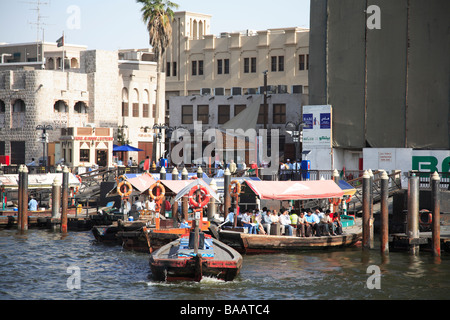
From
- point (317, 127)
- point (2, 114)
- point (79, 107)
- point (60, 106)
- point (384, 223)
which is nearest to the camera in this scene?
point (384, 223)

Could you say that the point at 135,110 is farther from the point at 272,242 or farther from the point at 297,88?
the point at 272,242

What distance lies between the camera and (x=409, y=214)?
33.7 meters

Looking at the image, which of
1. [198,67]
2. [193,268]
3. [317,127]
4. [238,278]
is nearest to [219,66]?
[198,67]

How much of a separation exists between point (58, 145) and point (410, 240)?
41011mm

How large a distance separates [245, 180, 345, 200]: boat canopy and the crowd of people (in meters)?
0.92

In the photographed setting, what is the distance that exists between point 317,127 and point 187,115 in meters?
20.0

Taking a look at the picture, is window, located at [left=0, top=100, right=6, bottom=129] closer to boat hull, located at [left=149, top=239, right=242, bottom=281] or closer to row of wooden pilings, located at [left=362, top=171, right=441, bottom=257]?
row of wooden pilings, located at [left=362, top=171, right=441, bottom=257]

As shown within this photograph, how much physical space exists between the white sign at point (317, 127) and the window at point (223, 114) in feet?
51.7

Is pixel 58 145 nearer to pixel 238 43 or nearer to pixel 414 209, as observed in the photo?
pixel 238 43

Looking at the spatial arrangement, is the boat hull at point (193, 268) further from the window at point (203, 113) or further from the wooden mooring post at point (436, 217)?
the window at point (203, 113)

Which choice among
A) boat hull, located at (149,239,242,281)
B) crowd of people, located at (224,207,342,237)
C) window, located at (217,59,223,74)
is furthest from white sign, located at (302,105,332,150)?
window, located at (217,59,223,74)

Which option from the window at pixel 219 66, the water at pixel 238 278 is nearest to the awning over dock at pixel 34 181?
the water at pixel 238 278

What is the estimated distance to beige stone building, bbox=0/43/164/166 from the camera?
67.1 metres
